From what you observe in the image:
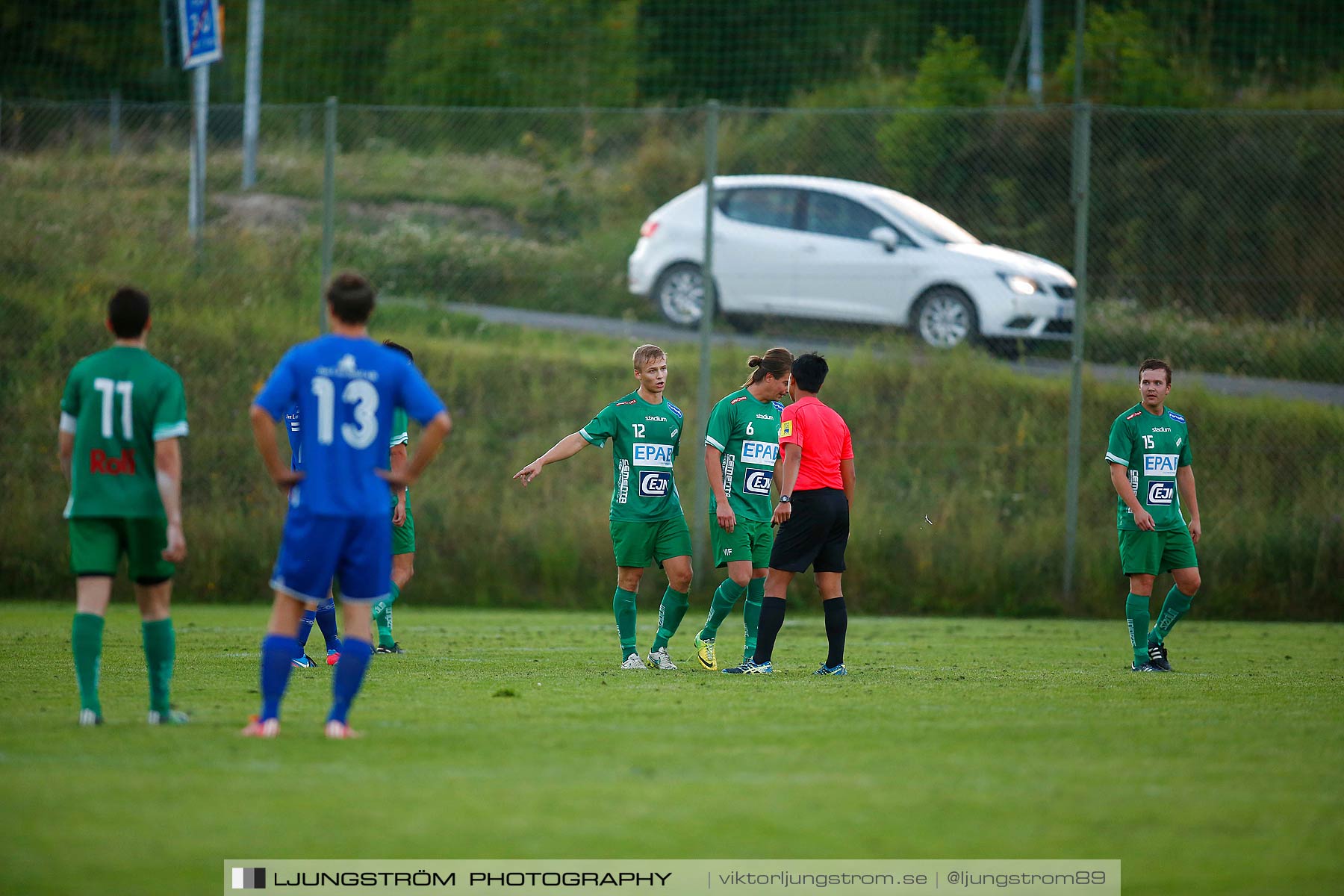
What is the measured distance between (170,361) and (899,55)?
11527 mm

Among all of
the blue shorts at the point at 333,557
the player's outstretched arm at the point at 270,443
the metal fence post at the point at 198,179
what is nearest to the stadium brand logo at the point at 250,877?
the blue shorts at the point at 333,557

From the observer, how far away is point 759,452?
992 centimetres

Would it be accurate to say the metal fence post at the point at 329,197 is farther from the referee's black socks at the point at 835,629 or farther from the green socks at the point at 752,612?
the referee's black socks at the point at 835,629

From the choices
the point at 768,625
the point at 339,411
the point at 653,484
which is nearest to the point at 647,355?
the point at 653,484

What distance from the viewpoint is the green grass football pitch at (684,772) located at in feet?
14.3

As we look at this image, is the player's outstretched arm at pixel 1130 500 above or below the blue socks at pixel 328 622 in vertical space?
above

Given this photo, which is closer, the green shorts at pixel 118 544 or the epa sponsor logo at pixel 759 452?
the green shorts at pixel 118 544

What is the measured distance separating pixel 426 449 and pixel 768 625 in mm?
3599

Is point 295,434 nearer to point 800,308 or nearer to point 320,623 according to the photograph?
point 320,623

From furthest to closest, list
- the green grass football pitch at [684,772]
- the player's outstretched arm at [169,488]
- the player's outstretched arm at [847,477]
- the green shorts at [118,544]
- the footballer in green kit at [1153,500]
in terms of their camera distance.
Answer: the footballer in green kit at [1153,500]
the player's outstretched arm at [847,477]
the green shorts at [118,544]
the player's outstretched arm at [169,488]
the green grass football pitch at [684,772]

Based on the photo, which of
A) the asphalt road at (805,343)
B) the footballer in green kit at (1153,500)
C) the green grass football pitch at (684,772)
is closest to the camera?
the green grass football pitch at (684,772)

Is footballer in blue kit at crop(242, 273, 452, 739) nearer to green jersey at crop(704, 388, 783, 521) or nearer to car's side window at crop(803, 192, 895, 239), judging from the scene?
green jersey at crop(704, 388, 783, 521)

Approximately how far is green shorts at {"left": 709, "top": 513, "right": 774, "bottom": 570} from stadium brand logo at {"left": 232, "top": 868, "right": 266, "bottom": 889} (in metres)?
5.51

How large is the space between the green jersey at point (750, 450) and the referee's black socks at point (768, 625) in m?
0.96
